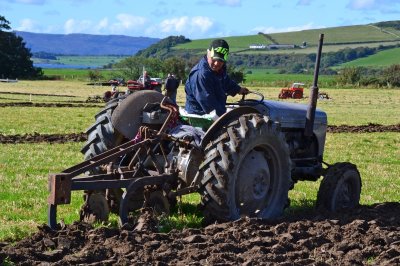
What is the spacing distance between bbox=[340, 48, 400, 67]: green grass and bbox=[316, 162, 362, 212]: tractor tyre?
349 feet

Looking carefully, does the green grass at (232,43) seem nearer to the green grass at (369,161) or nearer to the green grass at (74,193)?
the green grass at (369,161)

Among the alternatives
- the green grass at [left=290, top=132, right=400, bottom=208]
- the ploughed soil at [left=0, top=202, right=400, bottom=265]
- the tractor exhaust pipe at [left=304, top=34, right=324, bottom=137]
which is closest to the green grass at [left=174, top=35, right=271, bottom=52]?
the green grass at [left=290, top=132, right=400, bottom=208]

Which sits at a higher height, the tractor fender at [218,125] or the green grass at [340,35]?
the green grass at [340,35]

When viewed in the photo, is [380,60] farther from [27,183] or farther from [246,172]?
[246,172]

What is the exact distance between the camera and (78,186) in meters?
6.54

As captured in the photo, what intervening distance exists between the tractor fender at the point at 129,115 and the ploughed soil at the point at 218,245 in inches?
54.1

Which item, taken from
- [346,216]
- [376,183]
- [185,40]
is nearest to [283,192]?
[346,216]

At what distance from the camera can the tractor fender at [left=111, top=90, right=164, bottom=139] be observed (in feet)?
26.3

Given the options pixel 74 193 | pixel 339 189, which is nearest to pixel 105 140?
pixel 74 193

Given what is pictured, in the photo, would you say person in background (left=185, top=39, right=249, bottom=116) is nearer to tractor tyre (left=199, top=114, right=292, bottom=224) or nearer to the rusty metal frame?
the rusty metal frame

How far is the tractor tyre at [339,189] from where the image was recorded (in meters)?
8.54

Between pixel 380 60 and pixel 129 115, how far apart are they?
375 ft

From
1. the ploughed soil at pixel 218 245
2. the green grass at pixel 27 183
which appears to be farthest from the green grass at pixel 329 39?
the ploughed soil at pixel 218 245

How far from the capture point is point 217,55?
7.58 metres
